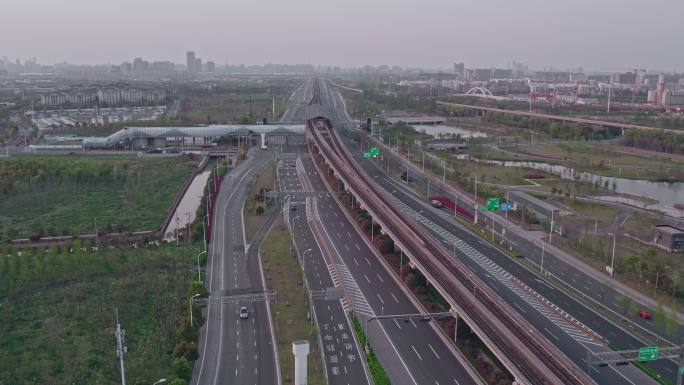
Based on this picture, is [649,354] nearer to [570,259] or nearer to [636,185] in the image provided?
[570,259]

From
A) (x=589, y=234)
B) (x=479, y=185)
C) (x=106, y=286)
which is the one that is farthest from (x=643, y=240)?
(x=106, y=286)

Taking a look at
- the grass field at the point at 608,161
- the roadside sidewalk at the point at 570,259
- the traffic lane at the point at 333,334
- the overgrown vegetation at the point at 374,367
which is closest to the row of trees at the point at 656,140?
the grass field at the point at 608,161

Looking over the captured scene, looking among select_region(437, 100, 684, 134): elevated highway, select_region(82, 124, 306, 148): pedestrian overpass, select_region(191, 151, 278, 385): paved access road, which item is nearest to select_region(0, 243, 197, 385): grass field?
select_region(191, 151, 278, 385): paved access road

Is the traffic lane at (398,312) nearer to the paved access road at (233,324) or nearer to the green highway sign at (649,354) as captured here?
the paved access road at (233,324)

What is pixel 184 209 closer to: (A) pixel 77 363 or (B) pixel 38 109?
(A) pixel 77 363

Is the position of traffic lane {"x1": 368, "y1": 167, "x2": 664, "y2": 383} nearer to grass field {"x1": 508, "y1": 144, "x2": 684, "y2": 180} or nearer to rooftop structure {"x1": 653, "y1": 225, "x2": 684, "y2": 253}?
rooftop structure {"x1": 653, "y1": 225, "x2": 684, "y2": 253}
